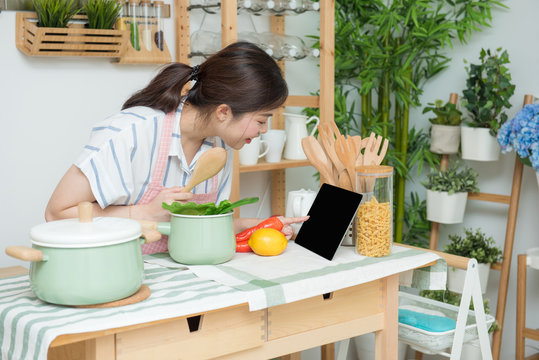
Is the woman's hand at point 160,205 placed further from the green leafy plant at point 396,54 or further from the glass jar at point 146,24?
the green leafy plant at point 396,54

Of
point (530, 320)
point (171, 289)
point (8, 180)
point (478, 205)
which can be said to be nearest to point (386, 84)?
point (478, 205)

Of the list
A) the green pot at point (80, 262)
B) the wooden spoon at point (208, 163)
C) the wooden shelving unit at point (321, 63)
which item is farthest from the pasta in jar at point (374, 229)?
the wooden shelving unit at point (321, 63)

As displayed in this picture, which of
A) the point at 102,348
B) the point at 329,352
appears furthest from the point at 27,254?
the point at 329,352

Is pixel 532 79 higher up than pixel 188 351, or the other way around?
pixel 532 79

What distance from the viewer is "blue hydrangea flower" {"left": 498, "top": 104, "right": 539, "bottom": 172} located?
2439mm

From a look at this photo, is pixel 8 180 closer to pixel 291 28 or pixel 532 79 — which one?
pixel 291 28

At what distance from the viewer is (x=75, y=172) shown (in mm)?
1639

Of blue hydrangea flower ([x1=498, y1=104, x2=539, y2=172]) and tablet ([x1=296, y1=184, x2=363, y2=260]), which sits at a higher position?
blue hydrangea flower ([x1=498, y1=104, x2=539, y2=172])

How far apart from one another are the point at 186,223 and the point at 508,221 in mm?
1820

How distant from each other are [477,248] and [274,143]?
102 cm

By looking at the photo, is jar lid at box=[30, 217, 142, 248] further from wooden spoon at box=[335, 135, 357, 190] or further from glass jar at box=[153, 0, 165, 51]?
glass jar at box=[153, 0, 165, 51]

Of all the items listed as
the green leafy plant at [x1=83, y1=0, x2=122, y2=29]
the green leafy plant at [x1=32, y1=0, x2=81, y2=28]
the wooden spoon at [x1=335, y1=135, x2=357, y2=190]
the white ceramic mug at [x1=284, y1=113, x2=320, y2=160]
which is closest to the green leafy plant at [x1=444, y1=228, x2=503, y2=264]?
the white ceramic mug at [x1=284, y1=113, x2=320, y2=160]

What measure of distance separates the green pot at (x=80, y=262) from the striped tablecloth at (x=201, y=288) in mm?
36

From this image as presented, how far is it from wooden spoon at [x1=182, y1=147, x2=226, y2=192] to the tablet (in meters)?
0.33
